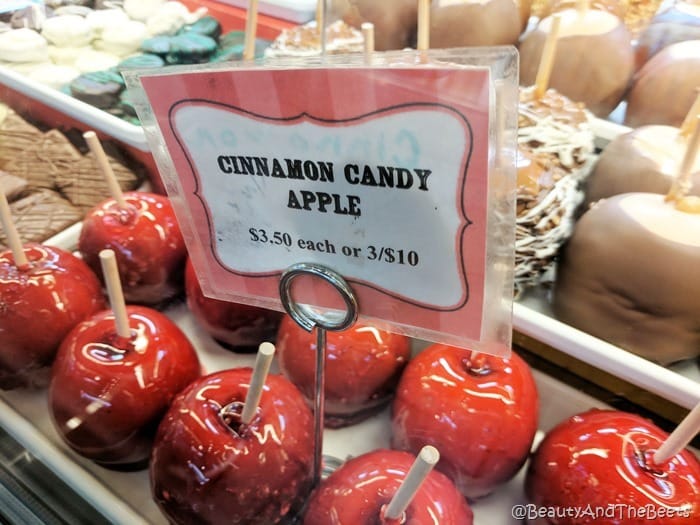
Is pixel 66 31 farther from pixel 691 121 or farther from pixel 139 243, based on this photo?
pixel 691 121

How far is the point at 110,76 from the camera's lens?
133 centimetres

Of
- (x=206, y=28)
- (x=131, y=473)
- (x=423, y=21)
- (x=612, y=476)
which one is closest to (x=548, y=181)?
(x=423, y=21)

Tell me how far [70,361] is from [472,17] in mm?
843

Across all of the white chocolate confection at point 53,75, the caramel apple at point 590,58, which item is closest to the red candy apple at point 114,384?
the caramel apple at point 590,58

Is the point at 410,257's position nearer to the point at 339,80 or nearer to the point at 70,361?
the point at 339,80

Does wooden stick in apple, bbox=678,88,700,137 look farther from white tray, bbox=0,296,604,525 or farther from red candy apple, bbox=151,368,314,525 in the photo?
red candy apple, bbox=151,368,314,525

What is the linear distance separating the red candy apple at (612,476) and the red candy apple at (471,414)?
4cm

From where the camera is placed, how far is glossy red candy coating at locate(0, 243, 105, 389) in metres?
0.72

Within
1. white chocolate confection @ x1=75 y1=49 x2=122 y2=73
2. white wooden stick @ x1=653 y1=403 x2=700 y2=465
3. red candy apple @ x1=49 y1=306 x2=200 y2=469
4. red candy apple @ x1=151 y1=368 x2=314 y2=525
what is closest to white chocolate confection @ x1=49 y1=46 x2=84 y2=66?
white chocolate confection @ x1=75 y1=49 x2=122 y2=73

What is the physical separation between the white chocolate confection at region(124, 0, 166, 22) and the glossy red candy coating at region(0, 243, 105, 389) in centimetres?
105

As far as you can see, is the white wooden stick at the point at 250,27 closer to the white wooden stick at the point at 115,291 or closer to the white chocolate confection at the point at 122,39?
the white wooden stick at the point at 115,291

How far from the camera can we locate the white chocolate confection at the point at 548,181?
0.78 m

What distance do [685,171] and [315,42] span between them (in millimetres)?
728

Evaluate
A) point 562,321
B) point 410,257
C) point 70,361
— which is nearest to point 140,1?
point 70,361
